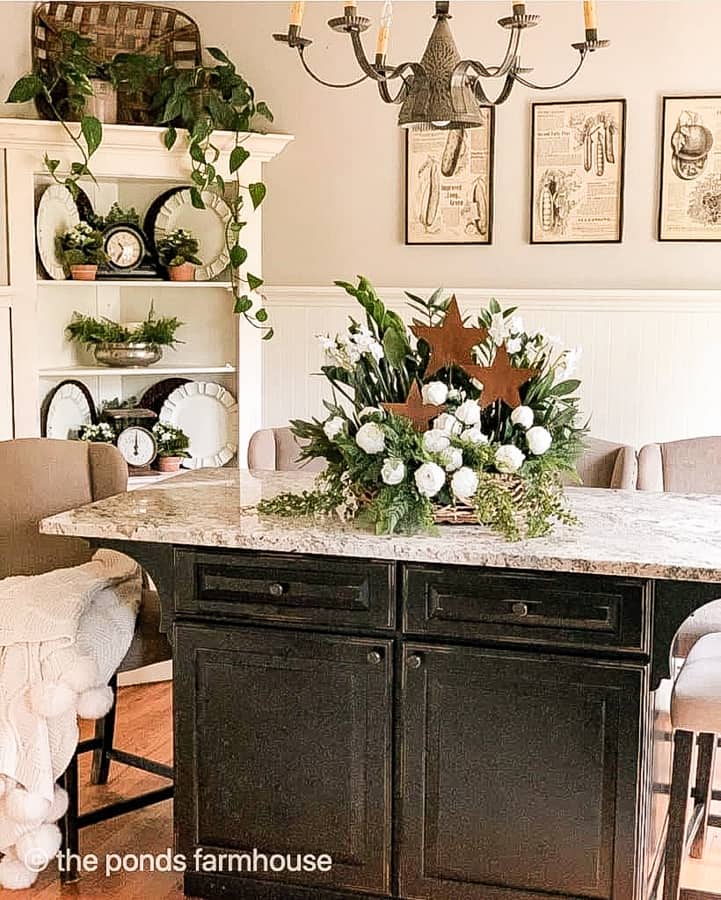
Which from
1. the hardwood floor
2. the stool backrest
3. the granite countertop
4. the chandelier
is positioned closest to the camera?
the granite countertop

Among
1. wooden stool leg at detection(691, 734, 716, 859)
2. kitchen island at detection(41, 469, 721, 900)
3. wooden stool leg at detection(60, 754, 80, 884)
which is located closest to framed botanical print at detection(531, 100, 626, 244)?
kitchen island at detection(41, 469, 721, 900)

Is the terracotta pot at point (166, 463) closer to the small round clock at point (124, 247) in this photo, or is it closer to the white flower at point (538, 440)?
the small round clock at point (124, 247)

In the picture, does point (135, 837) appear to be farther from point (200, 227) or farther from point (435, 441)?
point (200, 227)

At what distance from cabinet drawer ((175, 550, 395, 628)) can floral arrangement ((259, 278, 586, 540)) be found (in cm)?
13

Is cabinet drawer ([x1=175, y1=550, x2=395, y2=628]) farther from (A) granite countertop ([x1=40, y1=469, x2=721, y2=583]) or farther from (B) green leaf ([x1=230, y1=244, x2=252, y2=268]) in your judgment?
(B) green leaf ([x1=230, y1=244, x2=252, y2=268])

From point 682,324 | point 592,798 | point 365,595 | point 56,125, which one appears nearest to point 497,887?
point 592,798

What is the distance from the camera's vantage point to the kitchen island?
2.48m

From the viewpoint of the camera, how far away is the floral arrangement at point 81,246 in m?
4.46

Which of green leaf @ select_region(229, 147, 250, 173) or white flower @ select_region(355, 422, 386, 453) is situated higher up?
green leaf @ select_region(229, 147, 250, 173)

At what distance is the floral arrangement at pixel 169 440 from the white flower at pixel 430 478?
90.2 inches

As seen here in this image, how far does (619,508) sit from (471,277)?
185 cm

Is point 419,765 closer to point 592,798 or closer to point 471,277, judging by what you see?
point 592,798

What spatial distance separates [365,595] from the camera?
262 cm

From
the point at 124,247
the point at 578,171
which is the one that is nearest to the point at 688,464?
the point at 578,171
